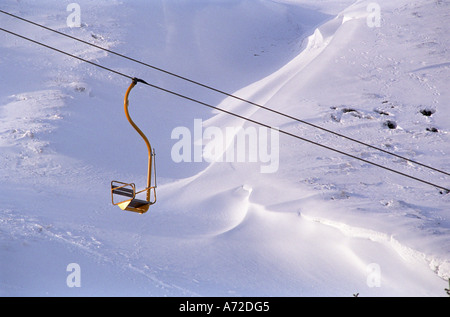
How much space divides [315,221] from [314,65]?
41.3 feet

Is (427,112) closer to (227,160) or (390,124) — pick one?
(390,124)

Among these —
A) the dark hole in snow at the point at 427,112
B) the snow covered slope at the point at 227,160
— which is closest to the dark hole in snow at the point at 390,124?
the snow covered slope at the point at 227,160

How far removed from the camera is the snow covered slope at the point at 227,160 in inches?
571

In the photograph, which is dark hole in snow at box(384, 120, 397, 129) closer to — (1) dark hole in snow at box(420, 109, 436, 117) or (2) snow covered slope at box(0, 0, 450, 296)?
(2) snow covered slope at box(0, 0, 450, 296)

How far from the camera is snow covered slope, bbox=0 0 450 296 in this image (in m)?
14.5

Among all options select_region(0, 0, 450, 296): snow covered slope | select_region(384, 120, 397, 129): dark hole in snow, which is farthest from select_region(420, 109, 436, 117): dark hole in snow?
select_region(384, 120, 397, 129): dark hole in snow

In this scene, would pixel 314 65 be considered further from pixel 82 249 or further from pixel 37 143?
pixel 82 249

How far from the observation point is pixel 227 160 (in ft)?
69.0

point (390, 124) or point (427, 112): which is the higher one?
point (427, 112)

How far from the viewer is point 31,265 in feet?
47.2

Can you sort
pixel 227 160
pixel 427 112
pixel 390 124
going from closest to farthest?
1. pixel 227 160
2. pixel 390 124
3. pixel 427 112

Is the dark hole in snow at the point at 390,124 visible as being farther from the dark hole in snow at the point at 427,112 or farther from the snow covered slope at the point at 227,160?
the dark hole in snow at the point at 427,112

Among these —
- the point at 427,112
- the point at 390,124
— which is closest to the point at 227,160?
the point at 390,124
